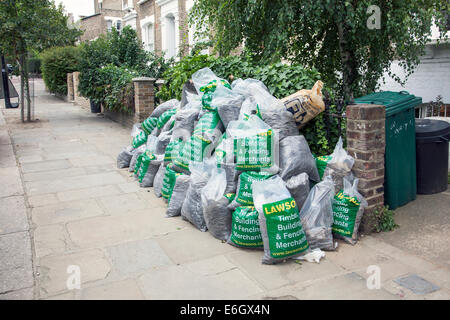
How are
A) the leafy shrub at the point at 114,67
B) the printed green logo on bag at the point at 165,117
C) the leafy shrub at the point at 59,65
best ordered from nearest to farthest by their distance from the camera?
the printed green logo on bag at the point at 165,117 → the leafy shrub at the point at 114,67 → the leafy shrub at the point at 59,65

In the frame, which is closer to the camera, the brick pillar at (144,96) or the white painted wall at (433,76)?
the white painted wall at (433,76)

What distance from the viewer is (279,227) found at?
3453 mm

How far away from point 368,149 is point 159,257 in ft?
7.25

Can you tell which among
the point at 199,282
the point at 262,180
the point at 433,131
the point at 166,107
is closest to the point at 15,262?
the point at 199,282

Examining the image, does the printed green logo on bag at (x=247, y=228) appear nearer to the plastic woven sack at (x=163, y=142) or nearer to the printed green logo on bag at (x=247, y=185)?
the printed green logo on bag at (x=247, y=185)

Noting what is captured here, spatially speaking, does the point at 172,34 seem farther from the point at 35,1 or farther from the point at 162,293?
the point at 162,293

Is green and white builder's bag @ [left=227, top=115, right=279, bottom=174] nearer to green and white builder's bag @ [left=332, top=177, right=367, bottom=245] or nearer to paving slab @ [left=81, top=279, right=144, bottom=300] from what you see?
green and white builder's bag @ [left=332, top=177, right=367, bottom=245]

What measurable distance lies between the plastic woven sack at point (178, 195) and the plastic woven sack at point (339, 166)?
5.13 feet

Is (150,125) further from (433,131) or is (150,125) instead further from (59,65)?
(59,65)

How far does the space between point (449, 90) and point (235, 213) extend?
6.52 metres

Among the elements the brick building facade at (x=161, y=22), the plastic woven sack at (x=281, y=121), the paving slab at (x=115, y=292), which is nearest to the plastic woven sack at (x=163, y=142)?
the plastic woven sack at (x=281, y=121)

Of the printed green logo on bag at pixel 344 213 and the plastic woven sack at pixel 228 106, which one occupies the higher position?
the plastic woven sack at pixel 228 106

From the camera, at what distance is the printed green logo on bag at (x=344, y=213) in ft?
12.7

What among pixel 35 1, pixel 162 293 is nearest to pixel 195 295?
pixel 162 293
